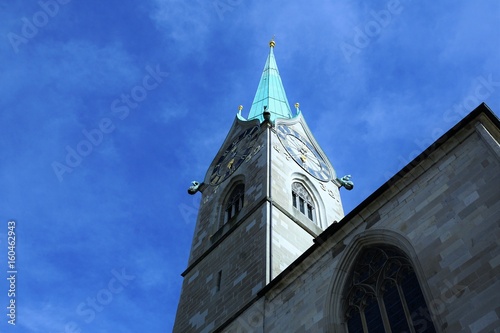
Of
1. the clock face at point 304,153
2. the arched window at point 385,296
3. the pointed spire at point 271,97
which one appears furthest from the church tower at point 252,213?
the pointed spire at point 271,97

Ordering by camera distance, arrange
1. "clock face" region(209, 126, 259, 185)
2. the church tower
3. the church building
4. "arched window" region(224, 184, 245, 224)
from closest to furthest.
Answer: the church building
the church tower
"arched window" region(224, 184, 245, 224)
"clock face" region(209, 126, 259, 185)

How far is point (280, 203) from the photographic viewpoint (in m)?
15.9

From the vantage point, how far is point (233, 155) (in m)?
20.7

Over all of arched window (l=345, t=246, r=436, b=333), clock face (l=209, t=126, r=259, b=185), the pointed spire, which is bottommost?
arched window (l=345, t=246, r=436, b=333)

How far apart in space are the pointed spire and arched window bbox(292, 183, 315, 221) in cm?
566

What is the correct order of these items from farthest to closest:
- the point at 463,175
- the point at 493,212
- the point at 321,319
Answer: the point at 321,319 < the point at 463,175 < the point at 493,212

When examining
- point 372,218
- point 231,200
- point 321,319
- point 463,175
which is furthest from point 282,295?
point 231,200

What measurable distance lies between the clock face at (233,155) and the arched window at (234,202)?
1000 mm

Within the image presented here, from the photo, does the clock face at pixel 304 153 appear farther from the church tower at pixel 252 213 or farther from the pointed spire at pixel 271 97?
the pointed spire at pixel 271 97

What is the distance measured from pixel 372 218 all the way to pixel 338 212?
8498 millimetres

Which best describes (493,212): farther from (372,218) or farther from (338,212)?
(338,212)

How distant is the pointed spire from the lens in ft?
84.7

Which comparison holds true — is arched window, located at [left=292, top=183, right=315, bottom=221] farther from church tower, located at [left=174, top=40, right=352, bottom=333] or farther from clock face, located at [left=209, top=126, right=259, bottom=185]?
clock face, located at [left=209, top=126, right=259, bottom=185]

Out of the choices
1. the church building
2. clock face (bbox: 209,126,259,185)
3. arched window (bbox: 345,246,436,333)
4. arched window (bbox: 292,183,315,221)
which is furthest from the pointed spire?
arched window (bbox: 345,246,436,333)
